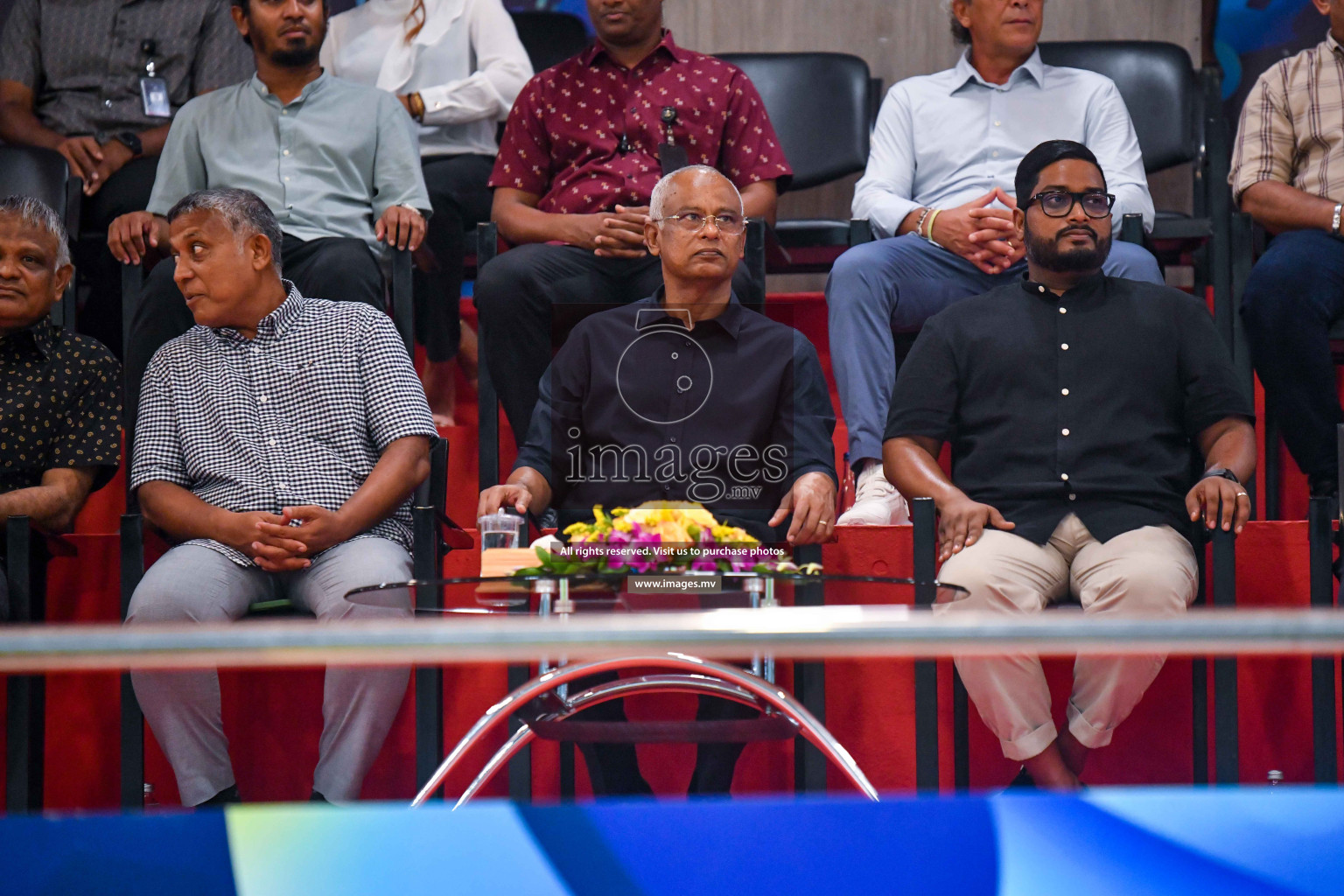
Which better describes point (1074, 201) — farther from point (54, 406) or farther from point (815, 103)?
point (54, 406)

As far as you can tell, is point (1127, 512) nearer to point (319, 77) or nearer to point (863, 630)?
point (863, 630)

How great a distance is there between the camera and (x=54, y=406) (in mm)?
2328

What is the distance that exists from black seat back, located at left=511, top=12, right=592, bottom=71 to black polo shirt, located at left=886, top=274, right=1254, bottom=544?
1573mm

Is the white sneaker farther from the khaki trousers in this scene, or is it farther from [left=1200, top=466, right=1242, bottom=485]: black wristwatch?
[left=1200, top=466, right=1242, bottom=485]: black wristwatch

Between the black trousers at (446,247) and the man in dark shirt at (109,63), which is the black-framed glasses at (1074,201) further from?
the man in dark shirt at (109,63)

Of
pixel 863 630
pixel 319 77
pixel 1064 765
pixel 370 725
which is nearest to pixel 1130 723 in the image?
pixel 1064 765

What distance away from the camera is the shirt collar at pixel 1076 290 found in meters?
Answer: 2.33

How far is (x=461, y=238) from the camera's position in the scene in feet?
9.73

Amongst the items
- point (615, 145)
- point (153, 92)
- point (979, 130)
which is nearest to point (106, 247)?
point (153, 92)

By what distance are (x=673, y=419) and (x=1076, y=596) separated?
2.51 feet

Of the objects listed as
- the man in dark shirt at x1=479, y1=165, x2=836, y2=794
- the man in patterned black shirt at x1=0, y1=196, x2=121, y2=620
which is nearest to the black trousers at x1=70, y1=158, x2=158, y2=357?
the man in patterned black shirt at x1=0, y1=196, x2=121, y2=620

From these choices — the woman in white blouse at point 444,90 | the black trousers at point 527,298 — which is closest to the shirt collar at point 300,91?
the woman in white blouse at point 444,90

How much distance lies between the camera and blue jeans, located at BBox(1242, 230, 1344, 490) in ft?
7.86

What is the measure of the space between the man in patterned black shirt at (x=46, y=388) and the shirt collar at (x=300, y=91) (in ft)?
1.93
